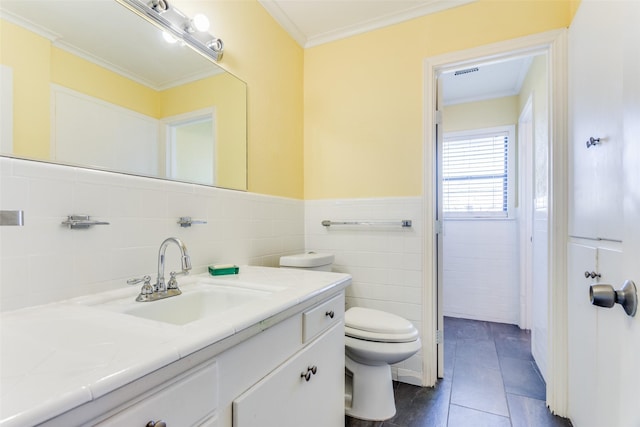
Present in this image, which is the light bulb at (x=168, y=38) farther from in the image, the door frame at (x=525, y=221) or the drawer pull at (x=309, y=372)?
the door frame at (x=525, y=221)

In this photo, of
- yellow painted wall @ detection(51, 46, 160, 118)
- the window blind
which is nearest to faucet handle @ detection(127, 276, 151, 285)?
yellow painted wall @ detection(51, 46, 160, 118)

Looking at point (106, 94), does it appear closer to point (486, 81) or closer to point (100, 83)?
point (100, 83)

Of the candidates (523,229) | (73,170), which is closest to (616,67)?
(73,170)

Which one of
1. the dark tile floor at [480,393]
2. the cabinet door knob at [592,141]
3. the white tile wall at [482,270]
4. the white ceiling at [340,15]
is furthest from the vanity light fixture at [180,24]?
the white tile wall at [482,270]

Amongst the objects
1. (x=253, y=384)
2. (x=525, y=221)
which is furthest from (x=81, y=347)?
(x=525, y=221)

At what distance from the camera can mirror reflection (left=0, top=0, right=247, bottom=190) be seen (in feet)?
2.76

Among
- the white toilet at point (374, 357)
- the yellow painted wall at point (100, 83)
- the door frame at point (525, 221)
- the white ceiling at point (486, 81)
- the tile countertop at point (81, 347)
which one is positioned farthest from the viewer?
the door frame at point (525, 221)

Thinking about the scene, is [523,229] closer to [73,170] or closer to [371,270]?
[371,270]

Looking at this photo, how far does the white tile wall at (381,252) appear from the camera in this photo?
1.91 metres

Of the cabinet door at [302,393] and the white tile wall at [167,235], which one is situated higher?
the white tile wall at [167,235]

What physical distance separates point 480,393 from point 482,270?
157cm

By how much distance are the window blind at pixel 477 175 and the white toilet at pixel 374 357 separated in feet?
6.82

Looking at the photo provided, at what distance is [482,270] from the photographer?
3.07 metres

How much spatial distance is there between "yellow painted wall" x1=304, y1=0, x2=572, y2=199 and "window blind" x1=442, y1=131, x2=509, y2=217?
4.55 feet
